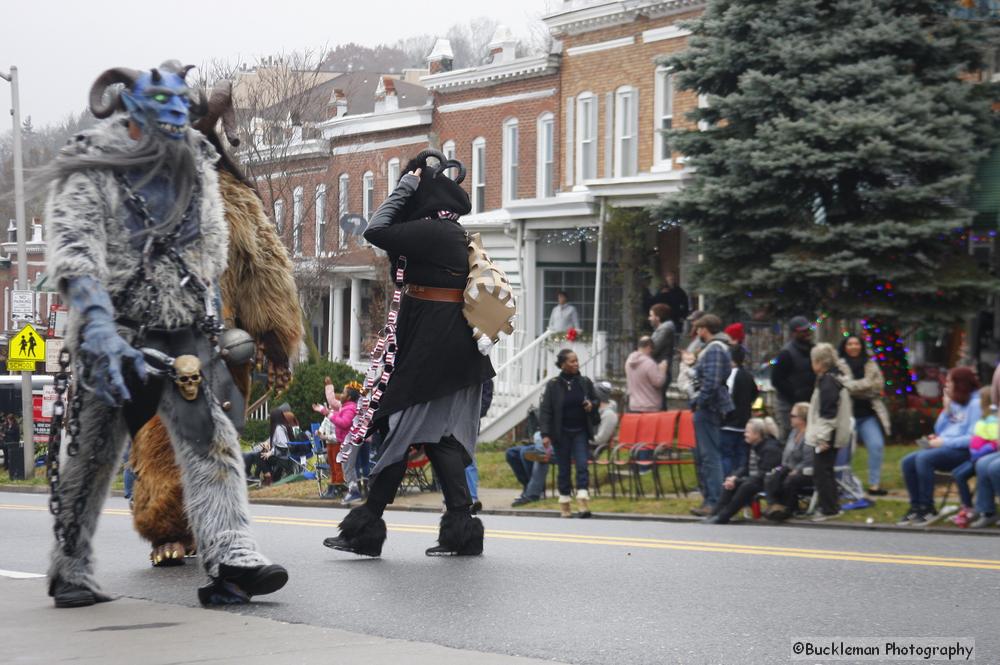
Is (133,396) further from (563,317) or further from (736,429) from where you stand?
(563,317)

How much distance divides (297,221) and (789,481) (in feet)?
92.1

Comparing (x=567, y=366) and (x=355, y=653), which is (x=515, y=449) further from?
(x=355, y=653)

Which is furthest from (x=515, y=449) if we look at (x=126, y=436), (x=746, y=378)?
(x=126, y=436)

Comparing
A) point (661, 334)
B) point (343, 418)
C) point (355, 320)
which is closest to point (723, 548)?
point (343, 418)

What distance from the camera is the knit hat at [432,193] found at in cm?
902

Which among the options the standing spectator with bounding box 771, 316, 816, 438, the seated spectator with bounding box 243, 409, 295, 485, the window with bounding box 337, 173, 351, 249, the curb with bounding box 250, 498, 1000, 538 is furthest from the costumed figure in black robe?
the window with bounding box 337, 173, 351, 249

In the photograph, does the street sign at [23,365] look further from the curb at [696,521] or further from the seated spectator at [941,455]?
the seated spectator at [941,455]

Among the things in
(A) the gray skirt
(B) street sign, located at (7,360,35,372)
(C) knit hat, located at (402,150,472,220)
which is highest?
(C) knit hat, located at (402,150,472,220)

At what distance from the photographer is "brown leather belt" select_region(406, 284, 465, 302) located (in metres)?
8.97

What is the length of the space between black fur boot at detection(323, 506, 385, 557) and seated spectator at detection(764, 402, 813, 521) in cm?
674

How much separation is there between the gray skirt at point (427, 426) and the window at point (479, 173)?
99.5ft

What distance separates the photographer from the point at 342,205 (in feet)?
141

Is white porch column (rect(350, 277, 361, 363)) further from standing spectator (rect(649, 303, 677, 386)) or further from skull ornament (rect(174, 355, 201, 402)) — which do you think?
skull ornament (rect(174, 355, 201, 402))

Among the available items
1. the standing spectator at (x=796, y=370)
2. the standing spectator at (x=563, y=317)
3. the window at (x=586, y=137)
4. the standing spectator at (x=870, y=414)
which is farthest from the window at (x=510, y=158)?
the standing spectator at (x=870, y=414)
